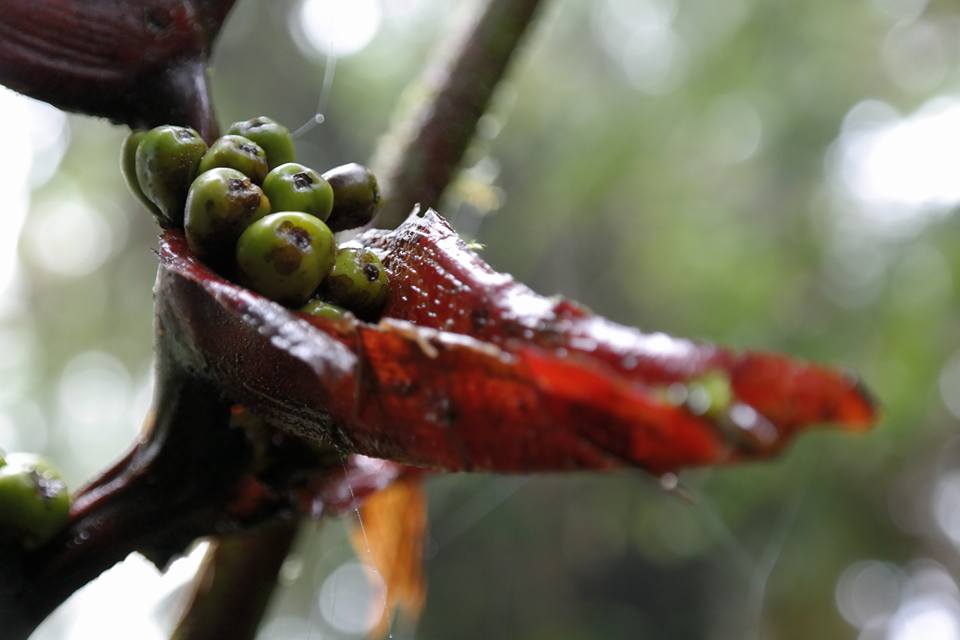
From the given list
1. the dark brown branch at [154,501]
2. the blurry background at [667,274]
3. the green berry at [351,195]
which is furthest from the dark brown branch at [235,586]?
the blurry background at [667,274]

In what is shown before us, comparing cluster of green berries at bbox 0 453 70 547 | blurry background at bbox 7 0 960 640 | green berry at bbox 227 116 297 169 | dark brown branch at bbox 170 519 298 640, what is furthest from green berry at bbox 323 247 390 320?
blurry background at bbox 7 0 960 640

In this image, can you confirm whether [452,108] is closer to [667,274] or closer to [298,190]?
[298,190]

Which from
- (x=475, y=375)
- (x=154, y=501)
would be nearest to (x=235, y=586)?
(x=154, y=501)

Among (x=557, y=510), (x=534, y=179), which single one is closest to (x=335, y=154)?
(x=534, y=179)

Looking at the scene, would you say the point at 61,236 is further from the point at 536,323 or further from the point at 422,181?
the point at 536,323

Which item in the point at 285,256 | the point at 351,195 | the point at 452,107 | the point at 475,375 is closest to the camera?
the point at 475,375

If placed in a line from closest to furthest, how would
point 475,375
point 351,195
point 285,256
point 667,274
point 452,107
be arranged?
point 475,375
point 285,256
point 351,195
point 452,107
point 667,274

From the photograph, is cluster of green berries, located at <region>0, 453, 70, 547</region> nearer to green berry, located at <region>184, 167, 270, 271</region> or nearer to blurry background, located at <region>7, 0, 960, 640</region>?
green berry, located at <region>184, 167, 270, 271</region>

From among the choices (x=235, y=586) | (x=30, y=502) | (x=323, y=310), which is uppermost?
(x=323, y=310)
